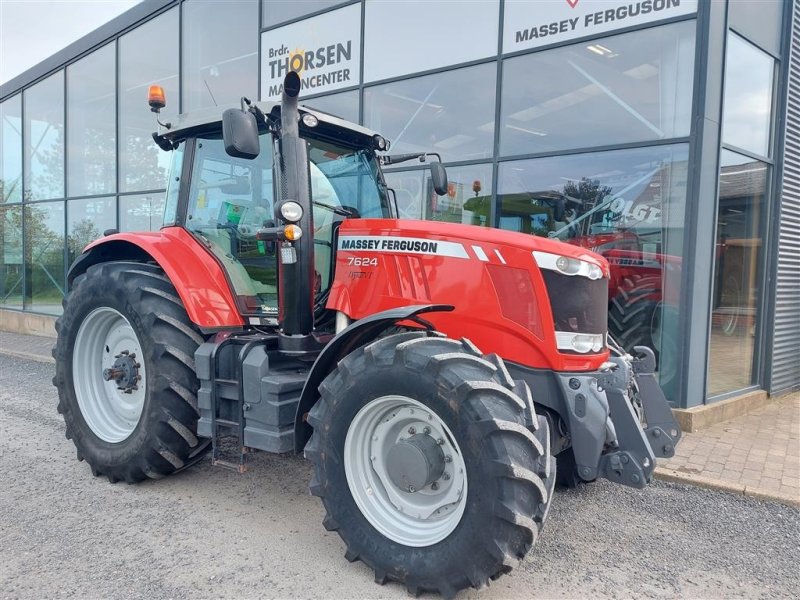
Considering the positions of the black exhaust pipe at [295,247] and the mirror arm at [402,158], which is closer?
the black exhaust pipe at [295,247]

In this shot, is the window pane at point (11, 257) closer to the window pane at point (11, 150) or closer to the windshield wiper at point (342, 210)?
the window pane at point (11, 150)

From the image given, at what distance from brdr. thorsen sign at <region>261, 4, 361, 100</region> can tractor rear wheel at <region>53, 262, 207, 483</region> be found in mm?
4698

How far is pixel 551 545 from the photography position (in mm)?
3266

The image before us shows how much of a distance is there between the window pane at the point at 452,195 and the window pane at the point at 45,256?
8.53 meters

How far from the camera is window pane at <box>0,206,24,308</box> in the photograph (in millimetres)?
13727

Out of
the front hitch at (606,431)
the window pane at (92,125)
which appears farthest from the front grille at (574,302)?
the window pane at (92,125)

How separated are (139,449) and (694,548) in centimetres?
340

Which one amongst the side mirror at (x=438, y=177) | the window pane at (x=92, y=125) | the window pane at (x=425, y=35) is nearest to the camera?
the side mirror at (x=438, y=177)

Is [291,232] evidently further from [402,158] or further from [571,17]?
[571,17]

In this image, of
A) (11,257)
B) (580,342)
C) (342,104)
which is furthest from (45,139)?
(580,342)

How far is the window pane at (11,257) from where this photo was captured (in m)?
13.7

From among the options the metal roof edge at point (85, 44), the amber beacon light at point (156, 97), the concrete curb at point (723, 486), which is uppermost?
the metal roof edge at point (85, 44)

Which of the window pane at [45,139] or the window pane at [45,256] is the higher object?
the window pane at [45,139]

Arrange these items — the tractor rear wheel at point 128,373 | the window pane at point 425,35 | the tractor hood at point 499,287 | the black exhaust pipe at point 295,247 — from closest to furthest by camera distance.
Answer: the tractor hood at point 499,287, the black exhaust pipe at point 295,247, the tractor rear wheel at point 128,373, the window pane at point 425,35
